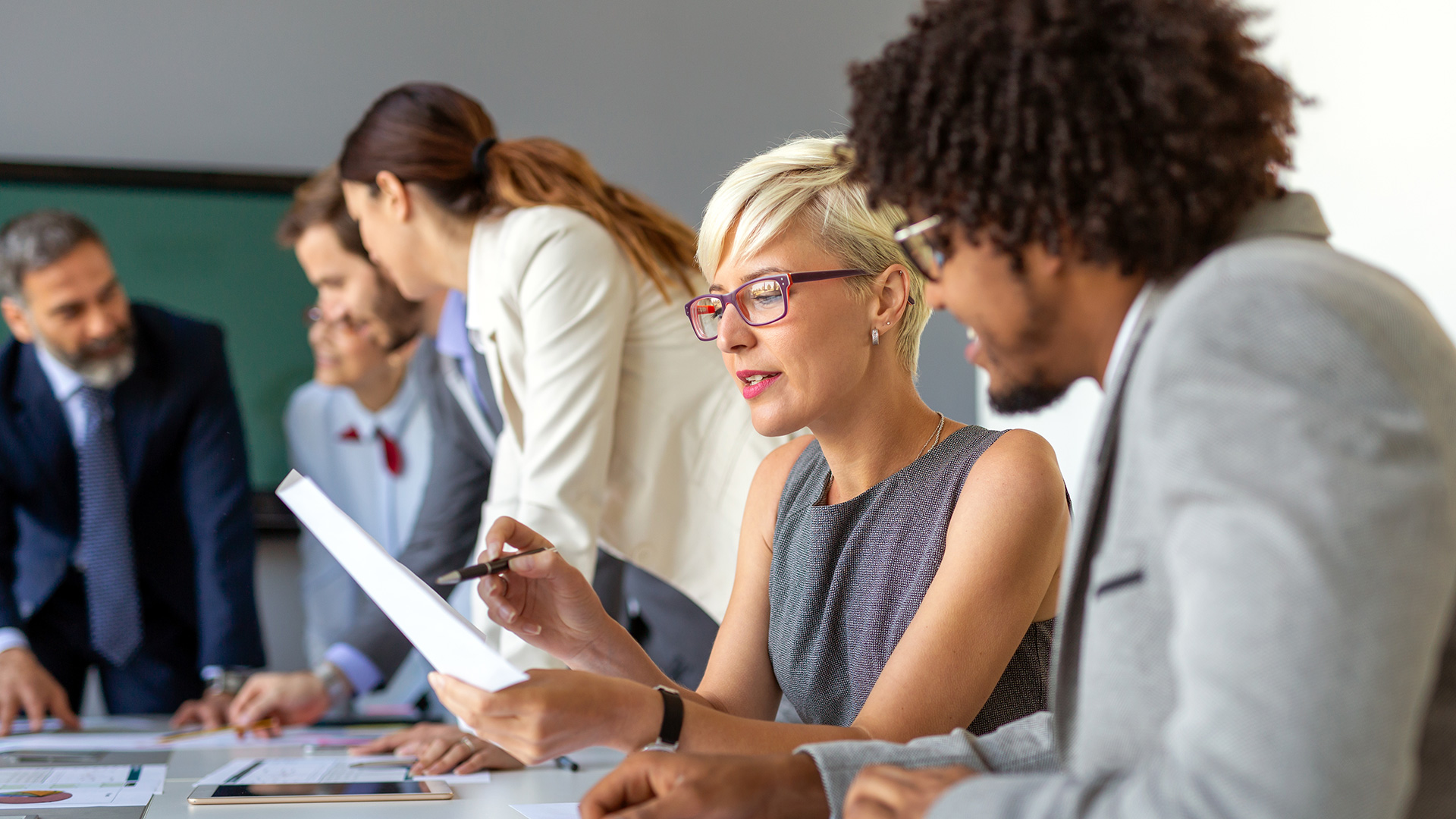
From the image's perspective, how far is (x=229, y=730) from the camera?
6.16ft

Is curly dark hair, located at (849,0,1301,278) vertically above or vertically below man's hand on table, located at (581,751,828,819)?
above

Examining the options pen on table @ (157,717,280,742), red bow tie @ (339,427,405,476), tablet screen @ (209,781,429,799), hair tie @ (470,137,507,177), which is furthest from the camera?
red bow tie @ (339,427,405,476)

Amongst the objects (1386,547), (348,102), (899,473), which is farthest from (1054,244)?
(348,102)

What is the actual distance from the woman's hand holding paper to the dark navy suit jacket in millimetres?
1829

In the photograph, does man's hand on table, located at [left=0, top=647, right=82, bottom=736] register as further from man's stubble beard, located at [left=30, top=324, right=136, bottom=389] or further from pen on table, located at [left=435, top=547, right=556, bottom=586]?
pen on table, located at [left=435, top=547, right=556, bottom=586]

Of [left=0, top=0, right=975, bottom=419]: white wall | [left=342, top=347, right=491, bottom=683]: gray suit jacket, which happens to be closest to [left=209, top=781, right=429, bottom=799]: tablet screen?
[left=342, top=347, right=491, bottom=683]: gray suit jacket

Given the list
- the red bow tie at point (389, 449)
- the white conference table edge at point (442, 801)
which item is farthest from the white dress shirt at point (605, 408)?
the red bow tie at point (389, 449)

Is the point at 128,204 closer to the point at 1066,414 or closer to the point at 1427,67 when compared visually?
the point at 1066,414

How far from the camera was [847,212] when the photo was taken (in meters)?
1.33

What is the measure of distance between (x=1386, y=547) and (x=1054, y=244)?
277mm

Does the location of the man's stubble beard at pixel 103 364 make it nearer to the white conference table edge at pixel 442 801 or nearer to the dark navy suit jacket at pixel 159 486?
the dark navy suit jacket at pixel 159 486

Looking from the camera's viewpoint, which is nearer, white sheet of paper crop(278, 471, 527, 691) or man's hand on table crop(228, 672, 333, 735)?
white sheet of paper crop(278, 471, 527, 691)

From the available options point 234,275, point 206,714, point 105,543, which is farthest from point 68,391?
point 206,714

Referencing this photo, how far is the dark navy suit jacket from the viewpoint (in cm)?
251
